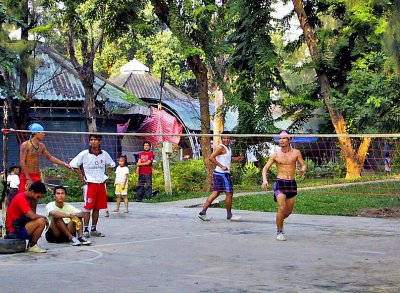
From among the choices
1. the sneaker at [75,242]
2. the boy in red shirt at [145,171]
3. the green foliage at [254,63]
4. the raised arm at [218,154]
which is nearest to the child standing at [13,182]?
the boy in red shirt at [145,171]

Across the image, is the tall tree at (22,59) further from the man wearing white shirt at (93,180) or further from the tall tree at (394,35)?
the tall tree at (394,35)

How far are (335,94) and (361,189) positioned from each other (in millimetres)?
5931

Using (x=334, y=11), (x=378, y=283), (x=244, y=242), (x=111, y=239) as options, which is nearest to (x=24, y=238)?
(x=111, y=239)

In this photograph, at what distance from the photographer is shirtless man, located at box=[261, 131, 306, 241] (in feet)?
37.1

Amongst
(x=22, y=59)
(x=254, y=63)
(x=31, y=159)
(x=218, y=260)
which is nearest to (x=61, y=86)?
(x=22, y=59)

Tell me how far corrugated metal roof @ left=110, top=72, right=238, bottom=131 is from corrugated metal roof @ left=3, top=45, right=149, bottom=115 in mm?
3891

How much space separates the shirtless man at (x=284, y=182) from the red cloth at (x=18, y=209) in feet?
12.8

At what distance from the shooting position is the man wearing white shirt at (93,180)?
38.7ft

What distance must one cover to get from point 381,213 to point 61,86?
16014 mm

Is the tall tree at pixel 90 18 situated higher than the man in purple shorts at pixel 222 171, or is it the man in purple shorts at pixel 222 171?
the tall tree at pixel 90 18

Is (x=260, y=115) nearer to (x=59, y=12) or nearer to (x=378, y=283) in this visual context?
(x=59, y=12)

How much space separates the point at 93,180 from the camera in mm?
11914

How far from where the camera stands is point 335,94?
25.4 m

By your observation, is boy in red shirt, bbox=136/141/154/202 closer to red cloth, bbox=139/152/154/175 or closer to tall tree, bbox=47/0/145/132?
red cloth, bbox=139/152/154/175
